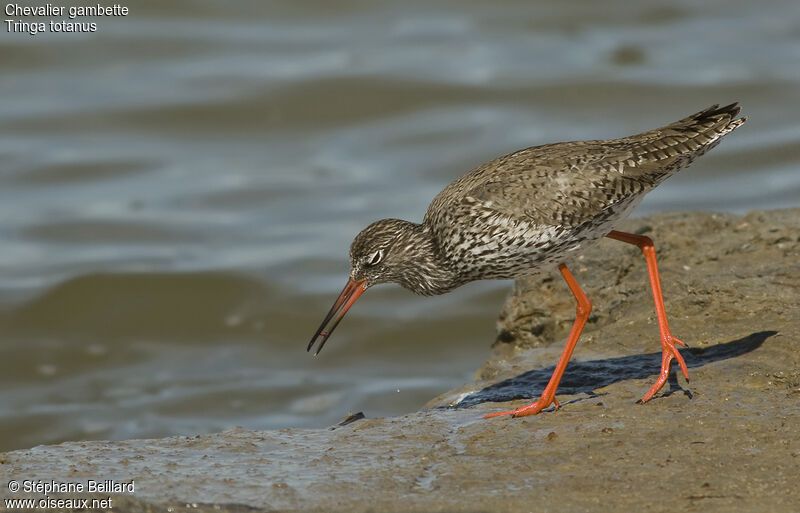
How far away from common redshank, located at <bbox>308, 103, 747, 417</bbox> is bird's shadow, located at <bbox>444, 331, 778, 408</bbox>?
264 mm

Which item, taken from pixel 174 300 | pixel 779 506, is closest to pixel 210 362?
pixel 174 300

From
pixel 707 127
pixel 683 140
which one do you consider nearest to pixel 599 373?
pixel 683 140

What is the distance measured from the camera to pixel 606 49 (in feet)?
61.4

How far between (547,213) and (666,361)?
1191 mm

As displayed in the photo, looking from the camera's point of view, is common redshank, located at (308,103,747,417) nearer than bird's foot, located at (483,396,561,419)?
No

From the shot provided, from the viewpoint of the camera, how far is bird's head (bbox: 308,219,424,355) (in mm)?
7602

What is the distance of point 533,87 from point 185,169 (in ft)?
19.2

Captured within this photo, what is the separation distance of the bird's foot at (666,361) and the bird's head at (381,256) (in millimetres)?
1820

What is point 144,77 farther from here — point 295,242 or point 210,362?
point 210,362

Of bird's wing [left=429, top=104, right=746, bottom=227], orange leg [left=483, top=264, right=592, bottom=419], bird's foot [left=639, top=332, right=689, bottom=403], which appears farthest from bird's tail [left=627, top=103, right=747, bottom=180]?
bird's foot [left=639, top=332, right=689, bottom=403]

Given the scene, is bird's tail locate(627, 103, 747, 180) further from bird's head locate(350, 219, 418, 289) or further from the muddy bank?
bird's head locate(350, 219, 418, 289)

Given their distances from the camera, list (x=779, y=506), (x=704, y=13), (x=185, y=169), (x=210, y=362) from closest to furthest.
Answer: (x=779, y=506)
(x=210, y=362)
(x=185, y=169)
(x=704, y=13)

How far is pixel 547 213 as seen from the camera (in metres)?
6.84

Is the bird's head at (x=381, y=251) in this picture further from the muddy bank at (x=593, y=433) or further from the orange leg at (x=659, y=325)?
the orange leg at (x=659, y=325)
